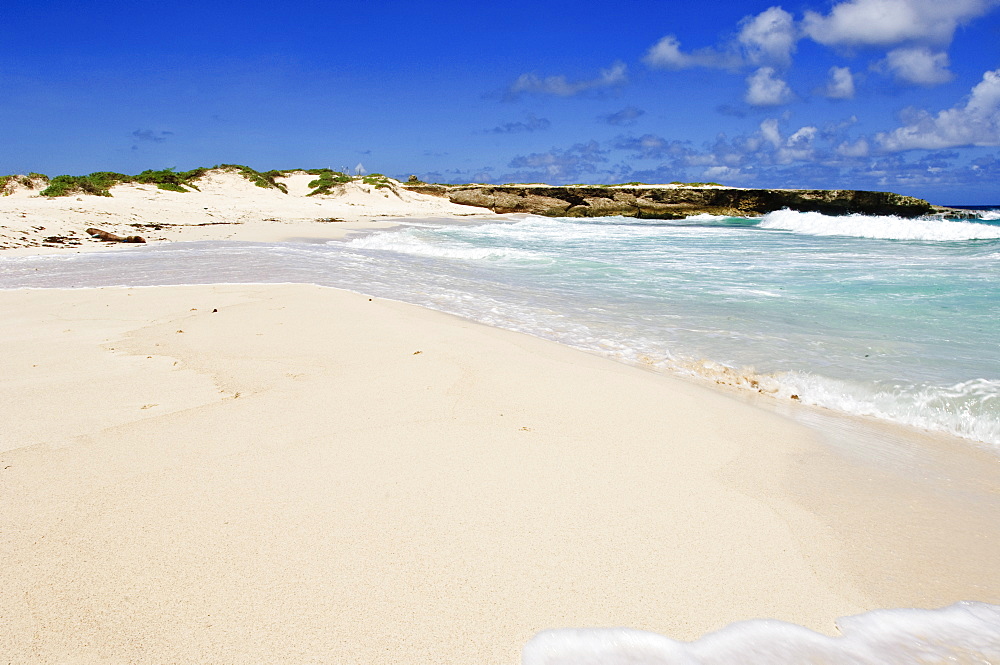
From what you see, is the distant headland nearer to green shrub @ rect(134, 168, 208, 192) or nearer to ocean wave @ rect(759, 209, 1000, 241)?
green shrub @ rect(134, 168, 208, 192)

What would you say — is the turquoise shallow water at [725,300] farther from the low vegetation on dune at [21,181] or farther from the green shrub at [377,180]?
the green shrub at [377,180]

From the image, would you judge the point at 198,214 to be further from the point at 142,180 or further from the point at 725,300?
the point at 725,300

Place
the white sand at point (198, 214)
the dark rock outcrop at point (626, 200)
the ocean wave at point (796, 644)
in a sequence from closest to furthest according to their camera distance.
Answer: the ocean wave at point (796, 644) → the white sand at point (198, 214) → the dark rock outcrop at point (626, 200)

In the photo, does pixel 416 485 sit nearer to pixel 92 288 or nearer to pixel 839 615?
pixel 839 615

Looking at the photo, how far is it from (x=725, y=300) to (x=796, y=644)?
20.5ft

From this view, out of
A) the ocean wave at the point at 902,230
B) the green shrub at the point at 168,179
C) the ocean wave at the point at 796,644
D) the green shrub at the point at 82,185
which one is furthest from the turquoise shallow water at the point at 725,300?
the green shrub at the point at 168,179

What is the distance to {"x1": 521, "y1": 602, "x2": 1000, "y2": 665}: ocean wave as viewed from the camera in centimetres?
142

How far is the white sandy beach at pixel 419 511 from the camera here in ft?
4.70

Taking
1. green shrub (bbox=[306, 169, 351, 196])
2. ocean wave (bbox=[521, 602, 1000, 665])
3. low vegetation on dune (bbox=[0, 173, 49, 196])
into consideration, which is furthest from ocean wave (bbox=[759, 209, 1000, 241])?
low vegetation on dune (bbox=[0, 173, 49, 196])

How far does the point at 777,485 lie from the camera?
7.75ft

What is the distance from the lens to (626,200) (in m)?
40.0

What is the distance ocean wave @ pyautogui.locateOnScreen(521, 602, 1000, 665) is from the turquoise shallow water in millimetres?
2217

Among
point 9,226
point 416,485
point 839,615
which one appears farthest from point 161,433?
point 9,226

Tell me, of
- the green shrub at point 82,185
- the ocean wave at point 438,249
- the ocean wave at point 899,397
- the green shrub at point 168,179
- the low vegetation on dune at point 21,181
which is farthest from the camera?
the green shrub at point 168,179
